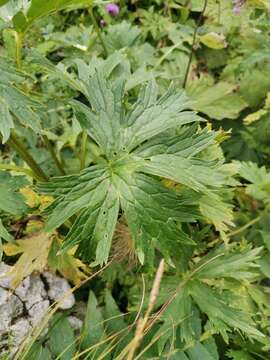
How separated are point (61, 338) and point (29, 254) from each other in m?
0.30

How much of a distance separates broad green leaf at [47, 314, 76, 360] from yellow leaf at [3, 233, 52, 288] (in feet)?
0.61

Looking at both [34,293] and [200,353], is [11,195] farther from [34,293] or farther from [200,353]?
[200,353]

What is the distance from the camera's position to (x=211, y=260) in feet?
5.46

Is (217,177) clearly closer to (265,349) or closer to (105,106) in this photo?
(105,106)

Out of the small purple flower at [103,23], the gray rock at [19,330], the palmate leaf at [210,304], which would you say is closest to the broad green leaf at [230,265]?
the palmate leaf at [210,304]

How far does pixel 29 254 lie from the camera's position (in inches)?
68.9

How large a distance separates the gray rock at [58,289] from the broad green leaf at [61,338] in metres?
0.08

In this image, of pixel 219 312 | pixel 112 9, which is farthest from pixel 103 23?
pixel 219 312

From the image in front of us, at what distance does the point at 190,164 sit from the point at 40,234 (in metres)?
0.63

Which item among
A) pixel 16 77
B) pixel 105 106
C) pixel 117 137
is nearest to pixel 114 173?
pixel 117 137

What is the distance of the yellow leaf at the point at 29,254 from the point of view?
1.70 metres

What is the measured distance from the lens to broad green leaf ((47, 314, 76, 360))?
1582 millimetres

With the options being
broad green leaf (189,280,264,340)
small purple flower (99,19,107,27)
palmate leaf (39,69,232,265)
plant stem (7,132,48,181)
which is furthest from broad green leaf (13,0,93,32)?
small purple flower (99,19,107,27)

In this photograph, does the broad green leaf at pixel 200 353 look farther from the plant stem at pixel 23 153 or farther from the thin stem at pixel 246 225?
the plant stem at pixel 23 153
